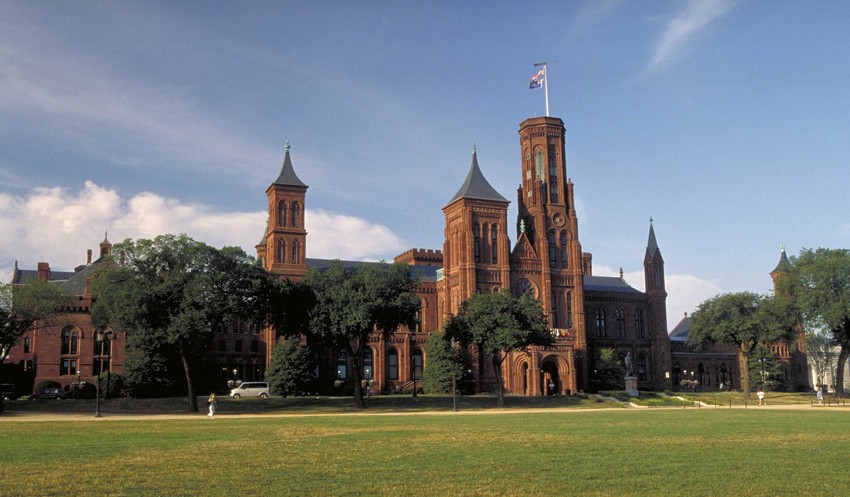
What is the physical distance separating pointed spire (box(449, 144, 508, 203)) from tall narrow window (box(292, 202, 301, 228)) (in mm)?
16571

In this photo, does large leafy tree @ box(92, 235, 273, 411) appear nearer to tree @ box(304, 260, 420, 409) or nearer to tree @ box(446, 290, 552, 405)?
tree @ box(304, 260, 420, 409)

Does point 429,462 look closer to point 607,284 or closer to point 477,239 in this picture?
point 477,239

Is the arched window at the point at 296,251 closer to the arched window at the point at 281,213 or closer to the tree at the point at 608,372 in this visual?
the arched window at the point at 281,213

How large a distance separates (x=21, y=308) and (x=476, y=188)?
44915mm

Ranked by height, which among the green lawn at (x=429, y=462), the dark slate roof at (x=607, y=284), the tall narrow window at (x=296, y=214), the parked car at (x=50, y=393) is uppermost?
the tall narrow window at (x=296, y=214)

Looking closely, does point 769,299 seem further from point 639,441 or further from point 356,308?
point 639,441

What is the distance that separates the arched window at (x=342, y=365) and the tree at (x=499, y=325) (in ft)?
66.8

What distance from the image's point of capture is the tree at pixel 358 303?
200ft

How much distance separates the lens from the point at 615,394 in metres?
77.8

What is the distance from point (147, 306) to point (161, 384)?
20.9 m

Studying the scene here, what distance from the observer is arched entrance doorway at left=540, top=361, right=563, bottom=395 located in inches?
3307

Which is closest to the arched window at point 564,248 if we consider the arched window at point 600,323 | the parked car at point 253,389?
the arched window at point 600,323

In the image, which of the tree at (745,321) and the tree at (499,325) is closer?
the tree at (499,325)

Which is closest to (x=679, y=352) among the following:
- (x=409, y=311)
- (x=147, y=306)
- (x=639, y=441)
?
(x=409, y=311)
